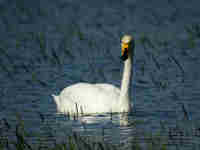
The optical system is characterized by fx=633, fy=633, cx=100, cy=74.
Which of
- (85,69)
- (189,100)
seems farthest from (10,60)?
(189,100)

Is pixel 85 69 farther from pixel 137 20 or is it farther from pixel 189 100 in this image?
pixel 137 20

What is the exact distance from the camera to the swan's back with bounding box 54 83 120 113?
1218 cm

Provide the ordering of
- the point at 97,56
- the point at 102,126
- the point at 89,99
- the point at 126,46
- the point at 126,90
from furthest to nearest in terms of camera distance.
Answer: the point at 97,56 → the point at 89,99 → the point at 126,90 → the point at 126,46 → the point at 102,126

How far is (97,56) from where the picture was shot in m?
17.0

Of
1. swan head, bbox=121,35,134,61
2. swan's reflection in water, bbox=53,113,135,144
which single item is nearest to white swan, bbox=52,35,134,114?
swan head, bbox=121,35,134,61

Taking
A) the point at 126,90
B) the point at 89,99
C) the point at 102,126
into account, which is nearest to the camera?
the point at 102,126

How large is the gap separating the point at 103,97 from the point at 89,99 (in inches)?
11.4

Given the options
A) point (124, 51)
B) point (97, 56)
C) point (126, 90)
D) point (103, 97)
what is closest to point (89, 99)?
point (103, 97)

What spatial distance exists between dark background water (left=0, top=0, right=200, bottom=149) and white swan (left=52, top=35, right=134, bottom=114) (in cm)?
29

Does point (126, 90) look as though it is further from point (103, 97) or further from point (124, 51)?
point (124, 51)

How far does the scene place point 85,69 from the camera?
51.6 feet

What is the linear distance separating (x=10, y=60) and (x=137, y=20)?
7.43m

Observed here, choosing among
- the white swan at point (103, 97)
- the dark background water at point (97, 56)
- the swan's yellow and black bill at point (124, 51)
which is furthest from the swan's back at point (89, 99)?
the swan's yellow and black bill at point (124, 51)

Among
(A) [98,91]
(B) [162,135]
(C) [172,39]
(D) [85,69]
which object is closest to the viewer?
(B) [162,135]
